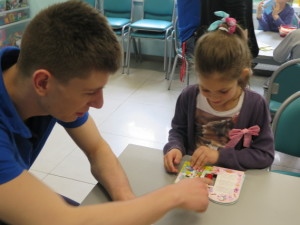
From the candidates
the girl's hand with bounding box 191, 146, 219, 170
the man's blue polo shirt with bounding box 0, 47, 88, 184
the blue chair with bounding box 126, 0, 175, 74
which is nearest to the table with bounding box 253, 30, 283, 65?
the blue chair with bounding box 126, 0, 175, 74

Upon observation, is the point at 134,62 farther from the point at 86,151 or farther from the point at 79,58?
the point at 79,58

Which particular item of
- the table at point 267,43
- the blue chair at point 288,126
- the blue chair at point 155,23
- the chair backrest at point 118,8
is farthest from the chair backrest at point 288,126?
the chair backrest at point 118,8

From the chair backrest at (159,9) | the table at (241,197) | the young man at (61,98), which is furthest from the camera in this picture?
the chair backrest at (159,9)

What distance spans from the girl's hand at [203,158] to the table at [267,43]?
164cm

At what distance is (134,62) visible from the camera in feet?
15.3

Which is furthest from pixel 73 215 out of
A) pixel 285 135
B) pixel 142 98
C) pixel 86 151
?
pixel 142 98

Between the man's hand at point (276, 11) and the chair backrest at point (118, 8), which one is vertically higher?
the man's hand at point (276, 11)

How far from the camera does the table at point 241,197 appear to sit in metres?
0.86

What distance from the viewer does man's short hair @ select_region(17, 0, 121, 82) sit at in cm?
78

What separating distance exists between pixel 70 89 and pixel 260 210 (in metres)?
0.60

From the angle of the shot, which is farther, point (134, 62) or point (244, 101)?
point (134, 62)

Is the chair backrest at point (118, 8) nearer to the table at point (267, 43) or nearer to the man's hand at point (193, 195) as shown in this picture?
the table at point (267, 43)

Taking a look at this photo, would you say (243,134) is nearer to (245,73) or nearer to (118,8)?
(245,73)

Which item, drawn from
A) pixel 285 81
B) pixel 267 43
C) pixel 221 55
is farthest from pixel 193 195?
pixel 267 43
